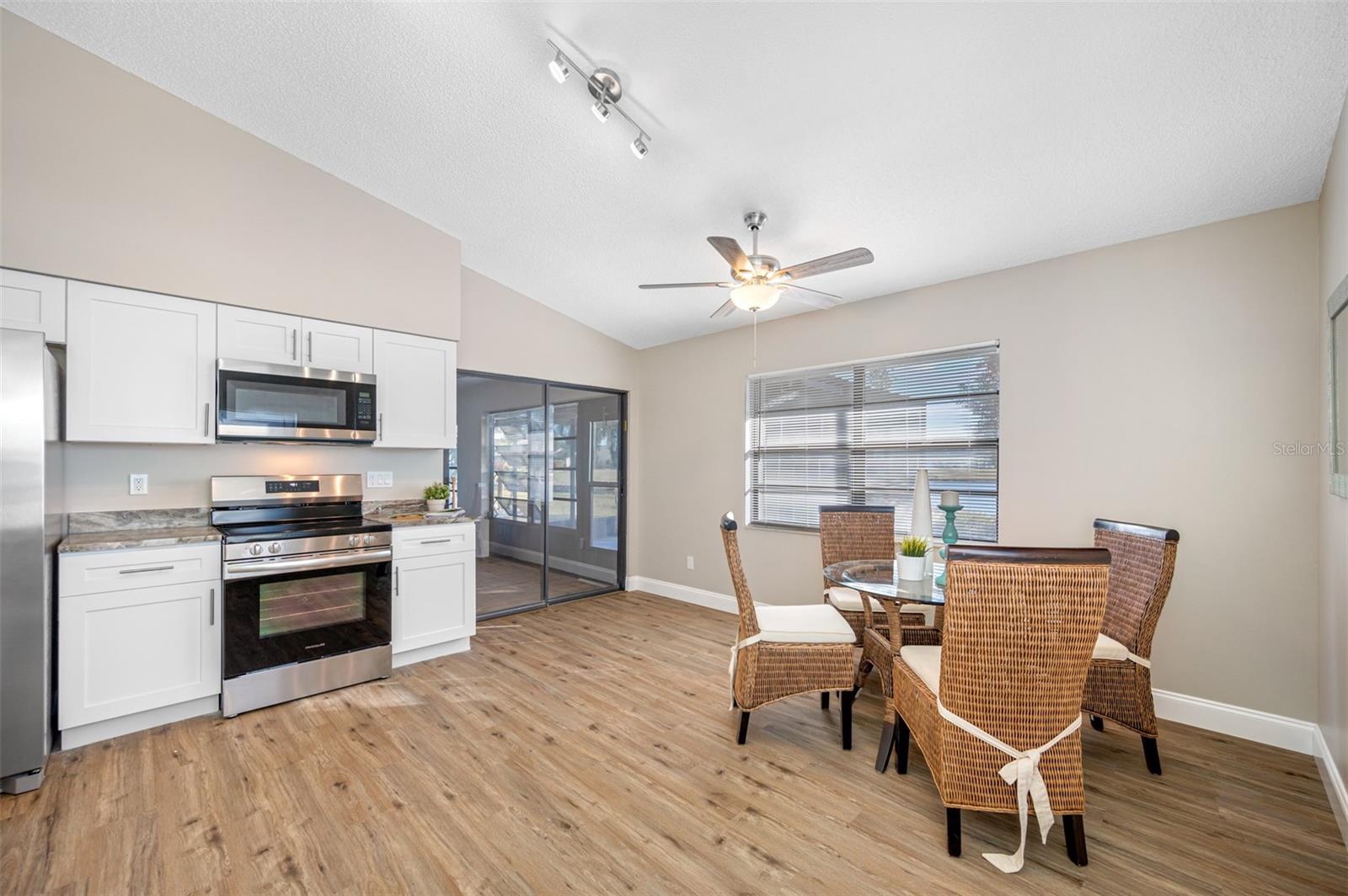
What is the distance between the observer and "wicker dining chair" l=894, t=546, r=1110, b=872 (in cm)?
177

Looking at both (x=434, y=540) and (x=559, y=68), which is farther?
(x=434, y=540)

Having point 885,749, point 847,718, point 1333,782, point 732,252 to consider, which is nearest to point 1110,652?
point 1333,782

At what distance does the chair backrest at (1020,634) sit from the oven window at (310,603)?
126 inches

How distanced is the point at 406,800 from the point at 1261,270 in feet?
15.0

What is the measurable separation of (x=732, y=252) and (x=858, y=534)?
1931 mm

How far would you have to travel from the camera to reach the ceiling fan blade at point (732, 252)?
2640 mm

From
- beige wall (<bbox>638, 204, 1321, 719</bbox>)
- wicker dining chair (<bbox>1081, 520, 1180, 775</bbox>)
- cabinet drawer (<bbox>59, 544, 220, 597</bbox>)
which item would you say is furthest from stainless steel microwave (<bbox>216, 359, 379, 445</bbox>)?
wicker dining chair (<bbox>1081, 520, 1180, 775</bbox>)

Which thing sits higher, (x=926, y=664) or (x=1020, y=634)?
(x=1020, y=634)

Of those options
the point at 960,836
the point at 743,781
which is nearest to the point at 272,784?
the point at 743,781

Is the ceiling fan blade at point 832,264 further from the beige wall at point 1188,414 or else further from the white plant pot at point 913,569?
the beige wall at point 1188,414

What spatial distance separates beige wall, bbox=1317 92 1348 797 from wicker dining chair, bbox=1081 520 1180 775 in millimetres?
476

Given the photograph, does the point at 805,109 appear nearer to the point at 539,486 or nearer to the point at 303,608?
the point at 303,608

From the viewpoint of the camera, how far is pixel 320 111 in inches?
119

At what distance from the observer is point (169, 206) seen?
302 cm
